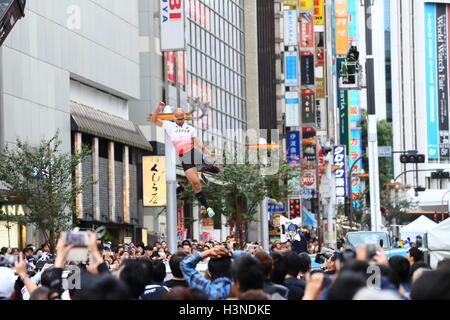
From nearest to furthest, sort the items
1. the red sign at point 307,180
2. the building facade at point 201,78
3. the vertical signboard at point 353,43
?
the building facade at point 201,78
the red sign at point 307,180
the vertical signboard at point 353,43

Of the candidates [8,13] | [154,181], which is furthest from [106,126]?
[8,13]

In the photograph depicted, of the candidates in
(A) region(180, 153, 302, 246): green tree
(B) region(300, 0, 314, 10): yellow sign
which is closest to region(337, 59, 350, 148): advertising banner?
(B) region(300, 0, 314, 10): yellow sign

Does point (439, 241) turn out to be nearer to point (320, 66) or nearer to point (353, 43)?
point (320, 66)

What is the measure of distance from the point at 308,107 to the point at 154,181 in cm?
2980

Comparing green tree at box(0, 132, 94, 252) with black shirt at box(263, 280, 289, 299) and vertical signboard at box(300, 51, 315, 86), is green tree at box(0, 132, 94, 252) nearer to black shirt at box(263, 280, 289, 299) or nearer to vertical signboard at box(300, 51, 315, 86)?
black shirt at box(263, 280, 289, 299)

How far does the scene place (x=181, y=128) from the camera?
22.8 m

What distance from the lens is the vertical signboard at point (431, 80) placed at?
14450cm

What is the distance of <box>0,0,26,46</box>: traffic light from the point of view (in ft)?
109

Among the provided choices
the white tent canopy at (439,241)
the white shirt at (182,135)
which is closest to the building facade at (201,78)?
the white shirt at (182,135)

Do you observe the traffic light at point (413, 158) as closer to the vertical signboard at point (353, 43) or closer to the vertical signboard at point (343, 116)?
the vertical signboard at point (343, 116)

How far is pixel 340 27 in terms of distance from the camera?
113 metres

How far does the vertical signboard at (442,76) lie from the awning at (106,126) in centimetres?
8954

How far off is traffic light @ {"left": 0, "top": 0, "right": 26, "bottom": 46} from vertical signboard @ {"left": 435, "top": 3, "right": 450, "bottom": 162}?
112 m
